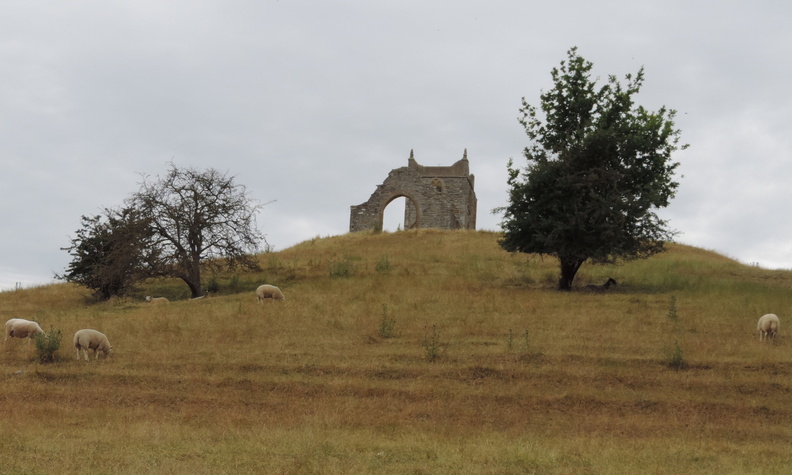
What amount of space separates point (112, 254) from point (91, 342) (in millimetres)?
13672

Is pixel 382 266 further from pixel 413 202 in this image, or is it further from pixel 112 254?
pixel 413 202

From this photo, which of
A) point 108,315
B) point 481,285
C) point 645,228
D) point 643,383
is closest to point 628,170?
point 645,228

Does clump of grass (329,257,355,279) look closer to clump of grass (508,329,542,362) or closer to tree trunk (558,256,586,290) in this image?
tree trunk (558,256,586,290)

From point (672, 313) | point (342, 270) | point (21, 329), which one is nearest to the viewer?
point (21, 329)

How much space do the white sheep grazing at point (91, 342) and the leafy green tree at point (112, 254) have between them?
1283cm

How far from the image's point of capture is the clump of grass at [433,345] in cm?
1720

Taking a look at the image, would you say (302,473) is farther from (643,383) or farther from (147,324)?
(147,324)

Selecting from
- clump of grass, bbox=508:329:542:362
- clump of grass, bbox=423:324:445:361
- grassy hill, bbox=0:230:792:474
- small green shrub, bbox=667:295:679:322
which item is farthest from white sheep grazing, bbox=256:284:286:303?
small green shrub, bbox=667:295:679:322

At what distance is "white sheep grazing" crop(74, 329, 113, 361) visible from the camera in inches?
697

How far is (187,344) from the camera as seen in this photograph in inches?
758

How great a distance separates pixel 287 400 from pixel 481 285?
14.2 m

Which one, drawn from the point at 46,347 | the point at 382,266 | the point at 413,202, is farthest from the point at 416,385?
the point at 413,202

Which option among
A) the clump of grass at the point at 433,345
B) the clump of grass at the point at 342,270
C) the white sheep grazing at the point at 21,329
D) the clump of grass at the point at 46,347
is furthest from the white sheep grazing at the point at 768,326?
the white sheep grazing at the point at 21,329

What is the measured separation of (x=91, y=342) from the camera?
58.5 ft
